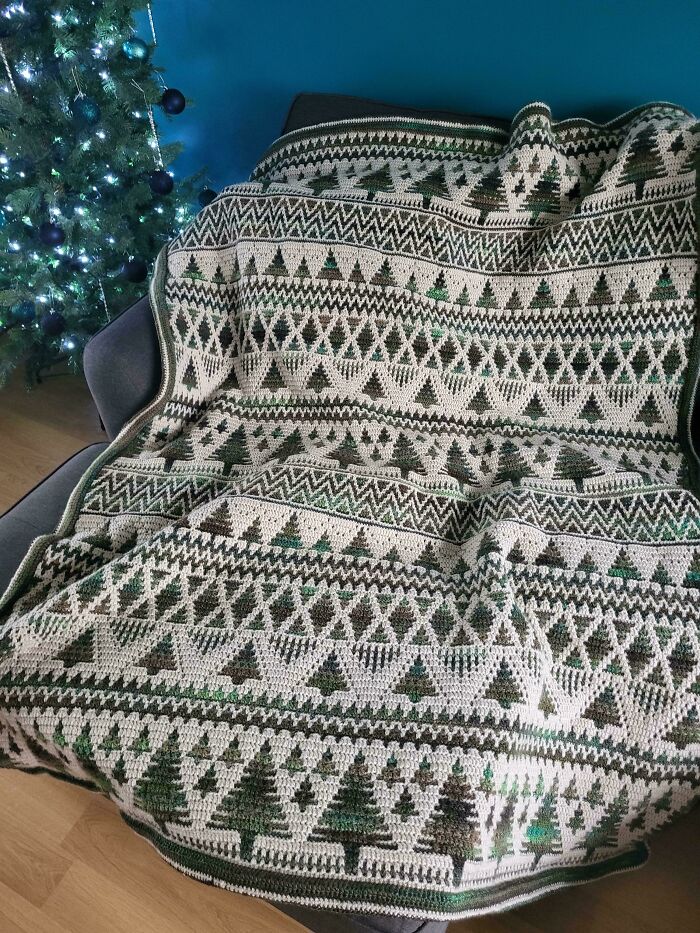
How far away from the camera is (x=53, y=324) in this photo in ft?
5.09

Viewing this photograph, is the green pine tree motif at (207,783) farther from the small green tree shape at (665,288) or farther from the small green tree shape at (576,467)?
the small green tree shape at (665,288)

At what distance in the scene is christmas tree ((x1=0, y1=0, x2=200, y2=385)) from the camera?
1.37m

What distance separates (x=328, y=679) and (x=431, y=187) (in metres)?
0.89

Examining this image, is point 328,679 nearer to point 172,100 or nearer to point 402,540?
point 402,540

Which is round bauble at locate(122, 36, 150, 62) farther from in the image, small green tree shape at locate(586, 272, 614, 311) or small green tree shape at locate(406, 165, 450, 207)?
small green tree shape at locate(586, 272, 614, 311)

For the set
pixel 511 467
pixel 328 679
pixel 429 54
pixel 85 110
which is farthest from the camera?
pixel 85 110

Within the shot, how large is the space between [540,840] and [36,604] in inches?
30.4

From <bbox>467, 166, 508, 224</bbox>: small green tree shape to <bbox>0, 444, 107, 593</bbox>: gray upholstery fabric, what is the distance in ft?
2.89

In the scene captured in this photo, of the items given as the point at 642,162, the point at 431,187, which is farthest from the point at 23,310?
the point at 642,162

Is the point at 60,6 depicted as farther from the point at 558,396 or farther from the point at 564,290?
Answer: the point at 558,396

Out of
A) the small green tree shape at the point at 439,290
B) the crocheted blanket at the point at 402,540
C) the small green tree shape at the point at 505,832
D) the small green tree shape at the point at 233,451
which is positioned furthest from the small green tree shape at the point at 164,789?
Result: the small green tree shape at the point at 439,290

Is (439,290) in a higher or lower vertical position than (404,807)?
higher

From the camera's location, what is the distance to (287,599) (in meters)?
0.89

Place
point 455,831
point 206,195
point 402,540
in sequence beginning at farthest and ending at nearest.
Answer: point 206,195 < point 402,540 < point 455,831
